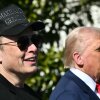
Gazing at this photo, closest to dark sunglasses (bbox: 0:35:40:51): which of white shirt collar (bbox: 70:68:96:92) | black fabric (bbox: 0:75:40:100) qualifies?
black fabric (bbox: 0:75:40:100)

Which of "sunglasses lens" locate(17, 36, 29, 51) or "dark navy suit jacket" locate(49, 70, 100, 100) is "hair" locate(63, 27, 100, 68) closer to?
"dark navy suit jacket" locate(49, 70, 100, 100)

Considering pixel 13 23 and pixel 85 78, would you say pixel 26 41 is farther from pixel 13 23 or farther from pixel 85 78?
pixel 85 78

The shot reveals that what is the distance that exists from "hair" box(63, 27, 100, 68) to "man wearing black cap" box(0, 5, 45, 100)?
0.36 meters

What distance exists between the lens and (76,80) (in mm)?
4484

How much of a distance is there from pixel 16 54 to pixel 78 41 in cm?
59

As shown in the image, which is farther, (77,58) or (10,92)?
(77,58)

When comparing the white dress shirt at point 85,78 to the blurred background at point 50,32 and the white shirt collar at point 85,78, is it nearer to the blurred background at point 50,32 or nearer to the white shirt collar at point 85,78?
the white shirt collar at point 85,78

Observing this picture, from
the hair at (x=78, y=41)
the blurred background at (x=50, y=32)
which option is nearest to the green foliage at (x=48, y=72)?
the blurred background at (x=50, y=32)

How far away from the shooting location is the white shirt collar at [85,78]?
177 inches

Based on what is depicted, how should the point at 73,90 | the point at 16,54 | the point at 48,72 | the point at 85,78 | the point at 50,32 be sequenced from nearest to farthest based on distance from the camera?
1. the point at 16,54
2. the point at 73,90
3. the point at 85,78
4. the point at 50,32
5. the point at 48,72

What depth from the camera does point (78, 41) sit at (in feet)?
15.1

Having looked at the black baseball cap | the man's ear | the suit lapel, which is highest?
the black baseball cap

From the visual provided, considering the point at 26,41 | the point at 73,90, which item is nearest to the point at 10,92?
the point at 26,41

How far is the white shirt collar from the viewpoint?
4.50m
